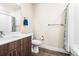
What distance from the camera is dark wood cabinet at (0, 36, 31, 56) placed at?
5.30 ft

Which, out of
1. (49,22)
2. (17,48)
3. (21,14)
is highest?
(21,14)

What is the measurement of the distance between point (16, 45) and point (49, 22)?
0.71 m

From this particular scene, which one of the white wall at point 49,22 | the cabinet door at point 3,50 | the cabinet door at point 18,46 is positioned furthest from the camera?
the cabinet door at point 18,46

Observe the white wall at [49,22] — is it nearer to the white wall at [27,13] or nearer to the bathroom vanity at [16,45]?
the white wall at [27,13]

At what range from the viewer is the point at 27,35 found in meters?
2.07

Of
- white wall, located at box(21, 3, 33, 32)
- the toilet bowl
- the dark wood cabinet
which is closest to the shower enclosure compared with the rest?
the toilet bowl

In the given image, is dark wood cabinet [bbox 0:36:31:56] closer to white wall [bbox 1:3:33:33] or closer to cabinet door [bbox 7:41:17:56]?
cabinet door [bbox 7:41:17:56]

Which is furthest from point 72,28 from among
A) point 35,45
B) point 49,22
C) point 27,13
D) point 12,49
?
point 12,49

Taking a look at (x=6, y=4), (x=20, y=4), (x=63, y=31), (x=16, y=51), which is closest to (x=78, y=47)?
(x=63, y=31)

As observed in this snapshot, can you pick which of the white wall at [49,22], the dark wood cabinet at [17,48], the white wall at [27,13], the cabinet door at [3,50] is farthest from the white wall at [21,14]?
the cabinet door at [3,50]

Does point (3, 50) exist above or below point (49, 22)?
below

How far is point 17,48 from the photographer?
1911 mm

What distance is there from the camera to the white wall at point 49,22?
181 cm

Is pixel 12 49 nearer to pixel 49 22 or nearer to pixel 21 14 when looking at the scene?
pixel 21 14
